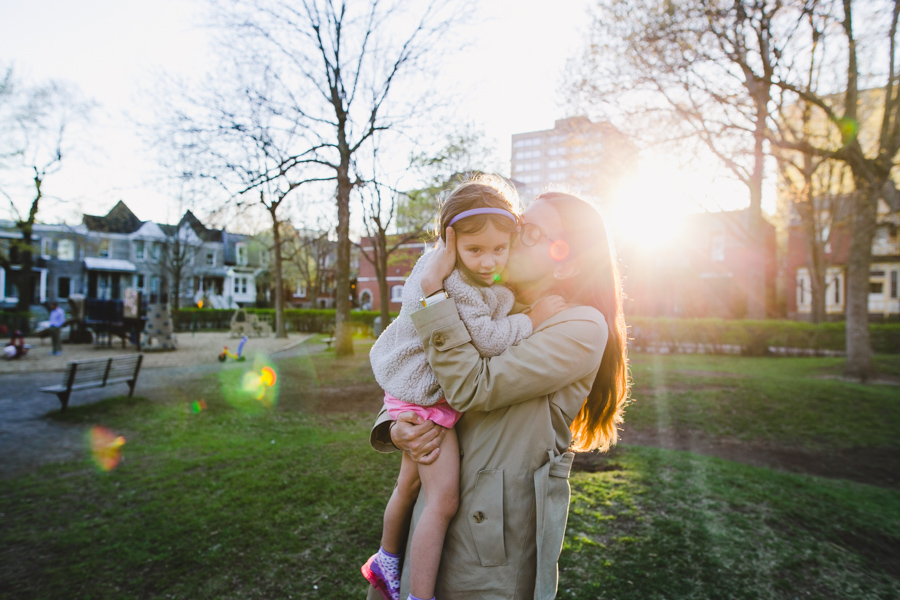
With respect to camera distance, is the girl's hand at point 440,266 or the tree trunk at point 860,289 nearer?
the girl's hand at point 440,266

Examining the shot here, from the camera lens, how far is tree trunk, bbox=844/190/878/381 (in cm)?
1128

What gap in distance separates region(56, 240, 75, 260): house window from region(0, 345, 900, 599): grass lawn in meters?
43.2

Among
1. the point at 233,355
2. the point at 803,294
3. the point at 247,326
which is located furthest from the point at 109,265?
the point at 803,294

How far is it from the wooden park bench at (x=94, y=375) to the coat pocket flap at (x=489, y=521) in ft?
28.9

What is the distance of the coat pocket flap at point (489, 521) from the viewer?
4.96 feet

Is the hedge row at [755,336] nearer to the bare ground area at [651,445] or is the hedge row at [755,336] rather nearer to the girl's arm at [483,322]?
the bare ground area at [651,445]

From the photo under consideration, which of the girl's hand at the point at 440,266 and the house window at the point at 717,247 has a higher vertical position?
the house window at the point at 717,247

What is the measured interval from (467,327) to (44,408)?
34.4 ft

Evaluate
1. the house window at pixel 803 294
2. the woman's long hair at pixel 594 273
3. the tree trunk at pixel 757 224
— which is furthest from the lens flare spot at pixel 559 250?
the house window at pixel 803 294

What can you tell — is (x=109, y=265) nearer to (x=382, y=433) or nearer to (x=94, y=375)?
(x=94, y=375)

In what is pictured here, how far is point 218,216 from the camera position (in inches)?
508

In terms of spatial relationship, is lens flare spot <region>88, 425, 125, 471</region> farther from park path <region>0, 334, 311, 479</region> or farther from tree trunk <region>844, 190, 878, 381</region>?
tree trunk <region>844, 190, 878, 381</region>

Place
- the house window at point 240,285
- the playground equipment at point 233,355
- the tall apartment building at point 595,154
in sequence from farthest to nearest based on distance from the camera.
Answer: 1. the house window at point 240,285
2. the playground equipment at point 233,355
3. the tall apartment building at point 595,154

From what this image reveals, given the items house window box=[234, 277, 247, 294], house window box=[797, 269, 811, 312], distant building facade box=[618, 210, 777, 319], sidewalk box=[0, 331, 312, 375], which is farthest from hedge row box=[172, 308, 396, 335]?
house window box=[797, 269, 811, 312]
